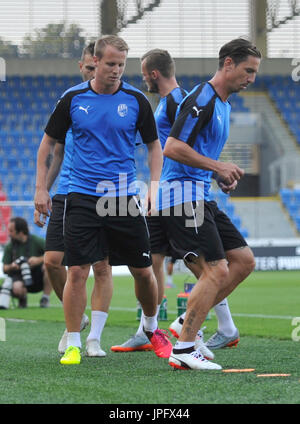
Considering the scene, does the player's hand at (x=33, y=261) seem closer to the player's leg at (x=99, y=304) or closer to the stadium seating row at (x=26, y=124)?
the player's leg at (x=99, y=304)

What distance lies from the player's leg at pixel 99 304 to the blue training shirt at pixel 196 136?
71cm

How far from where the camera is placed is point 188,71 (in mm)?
30656

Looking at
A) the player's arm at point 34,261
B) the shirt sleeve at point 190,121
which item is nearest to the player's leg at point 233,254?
the shirt sleeve at point 190,121

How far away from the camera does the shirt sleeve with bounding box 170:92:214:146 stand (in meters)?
5.12

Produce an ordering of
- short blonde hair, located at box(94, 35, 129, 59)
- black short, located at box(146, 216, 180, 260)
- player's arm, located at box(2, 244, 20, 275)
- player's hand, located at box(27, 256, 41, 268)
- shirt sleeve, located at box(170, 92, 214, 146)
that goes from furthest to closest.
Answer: player's arm, located at box(2, 244, 20, 275) < player's hand, located at box(27, 256, 41, 268) < black short, located at box(146, 216, 180, 260) < short blonde hair, located at box(94, 35, 129, 59) < shirt sleeve, located at box(170, 92, 214, 146)

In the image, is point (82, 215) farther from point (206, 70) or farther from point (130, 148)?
point (206, 70)

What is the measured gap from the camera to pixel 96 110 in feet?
18.6

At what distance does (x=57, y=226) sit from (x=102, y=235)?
1051 millimetres

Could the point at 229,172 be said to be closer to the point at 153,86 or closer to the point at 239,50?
the point at 239,50

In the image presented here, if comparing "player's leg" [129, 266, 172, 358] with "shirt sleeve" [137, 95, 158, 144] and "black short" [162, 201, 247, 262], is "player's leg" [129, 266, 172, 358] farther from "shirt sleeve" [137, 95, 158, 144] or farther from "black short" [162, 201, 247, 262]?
"shirt sleeve" [137, 95, 158, 144]

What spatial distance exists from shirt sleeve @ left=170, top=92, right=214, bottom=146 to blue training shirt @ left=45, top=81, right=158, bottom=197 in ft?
2.18

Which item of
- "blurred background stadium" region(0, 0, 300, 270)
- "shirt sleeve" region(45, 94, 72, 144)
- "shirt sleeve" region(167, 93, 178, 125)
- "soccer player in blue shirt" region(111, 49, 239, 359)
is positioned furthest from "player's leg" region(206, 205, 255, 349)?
"blurred background stadium" region(0, 0, 300, 270)

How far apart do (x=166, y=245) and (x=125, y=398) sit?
8.46ft

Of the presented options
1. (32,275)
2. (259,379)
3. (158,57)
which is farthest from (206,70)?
(259,379)
